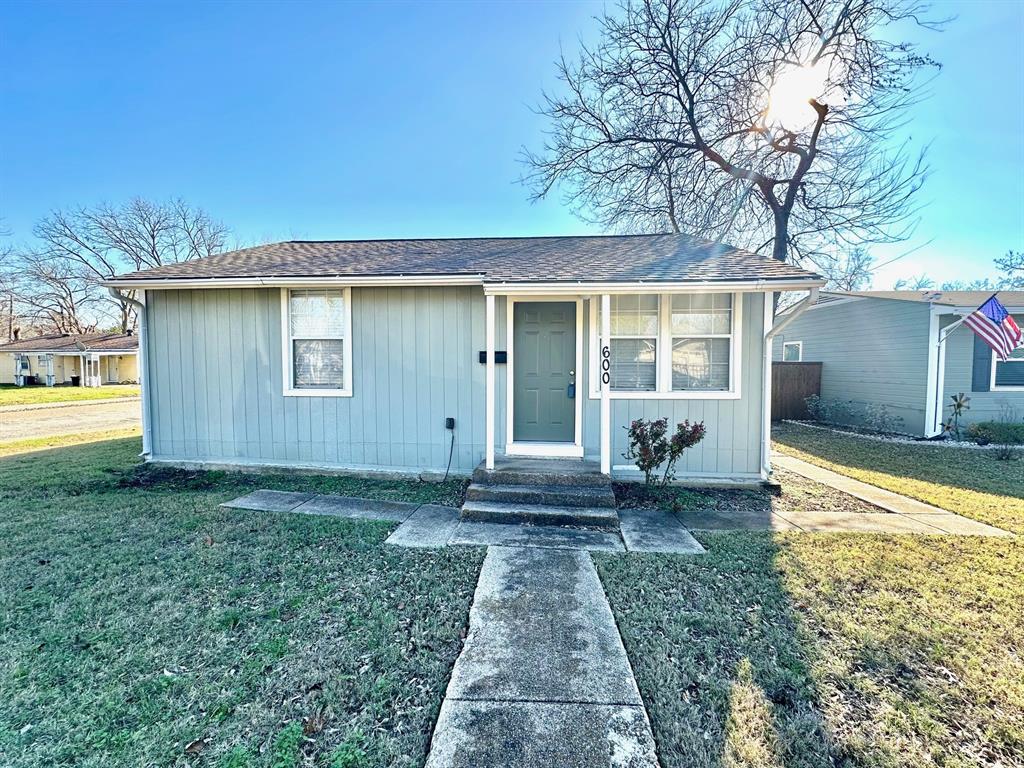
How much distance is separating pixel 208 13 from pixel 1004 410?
2058cm

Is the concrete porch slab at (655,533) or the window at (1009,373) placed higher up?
the window at (1009,373)

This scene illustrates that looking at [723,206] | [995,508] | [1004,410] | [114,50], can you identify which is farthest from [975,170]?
[114,50]

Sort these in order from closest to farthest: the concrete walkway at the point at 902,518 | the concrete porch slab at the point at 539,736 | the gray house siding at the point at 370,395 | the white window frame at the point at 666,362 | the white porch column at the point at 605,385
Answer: the concrete porch slab at the point at 539,736 < the concrete walkway at the point at 902,518 < the white porch column at the point at 605,385 < the white window frame at the point at 666,362 < the gray house siding at the point at 370,395

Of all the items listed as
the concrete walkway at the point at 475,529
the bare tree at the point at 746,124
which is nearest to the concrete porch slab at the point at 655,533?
the concrete walkway at the point at 475,529

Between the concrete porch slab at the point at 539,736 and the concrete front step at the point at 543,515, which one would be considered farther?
the concrete front step at the point at 543,515

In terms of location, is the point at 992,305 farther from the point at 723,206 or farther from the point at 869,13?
the point at 869,13

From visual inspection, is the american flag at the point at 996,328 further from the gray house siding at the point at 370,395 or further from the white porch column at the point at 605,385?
the white porch column at the point at 605,385

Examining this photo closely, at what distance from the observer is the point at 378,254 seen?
24.3 ft

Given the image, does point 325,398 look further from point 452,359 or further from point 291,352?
point 452,359

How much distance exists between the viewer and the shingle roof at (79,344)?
98.3 ft

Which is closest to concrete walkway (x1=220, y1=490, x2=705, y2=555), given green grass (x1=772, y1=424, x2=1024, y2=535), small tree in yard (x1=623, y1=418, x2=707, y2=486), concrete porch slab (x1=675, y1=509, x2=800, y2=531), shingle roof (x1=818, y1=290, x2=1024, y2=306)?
concrete porch slab (x1=675, y1=509, x2=800, y2=531)

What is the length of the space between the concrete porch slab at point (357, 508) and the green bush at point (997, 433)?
487 inches

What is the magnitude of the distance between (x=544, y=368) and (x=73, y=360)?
42707 millimetres

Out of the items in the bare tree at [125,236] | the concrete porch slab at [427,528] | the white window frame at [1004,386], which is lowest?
the concrete porch slab at [427,528]
